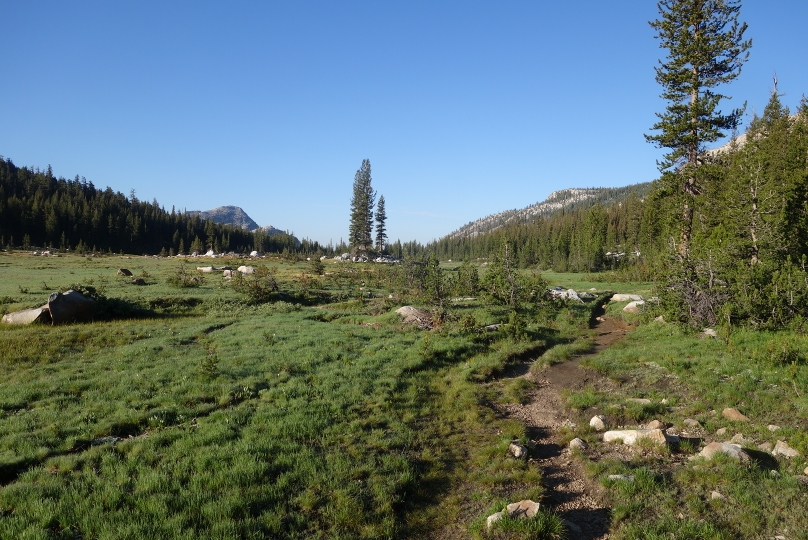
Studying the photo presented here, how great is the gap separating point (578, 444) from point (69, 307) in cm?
2670

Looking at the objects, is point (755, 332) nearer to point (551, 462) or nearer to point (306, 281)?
point (551, 462)

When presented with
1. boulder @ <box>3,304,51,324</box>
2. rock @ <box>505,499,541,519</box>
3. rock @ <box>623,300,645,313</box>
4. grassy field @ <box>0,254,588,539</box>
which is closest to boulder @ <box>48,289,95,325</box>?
boulder @ <box>3,304,51,324</box>

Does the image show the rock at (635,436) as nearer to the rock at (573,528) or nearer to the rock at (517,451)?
the rock at (517,451)

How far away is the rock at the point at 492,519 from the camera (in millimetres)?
6023

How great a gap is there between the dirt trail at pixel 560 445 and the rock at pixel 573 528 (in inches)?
1.4

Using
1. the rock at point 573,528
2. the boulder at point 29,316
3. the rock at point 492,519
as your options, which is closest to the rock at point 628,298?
the rock at point 573,528

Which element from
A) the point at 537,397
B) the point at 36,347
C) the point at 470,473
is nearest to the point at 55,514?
the point at 470,473

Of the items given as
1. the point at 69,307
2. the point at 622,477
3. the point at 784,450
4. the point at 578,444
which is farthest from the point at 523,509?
the point at 69,307

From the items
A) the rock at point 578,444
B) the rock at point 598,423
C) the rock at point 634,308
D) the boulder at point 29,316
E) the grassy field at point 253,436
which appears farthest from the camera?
the rock at point 634,308

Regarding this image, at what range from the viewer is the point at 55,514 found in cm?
578

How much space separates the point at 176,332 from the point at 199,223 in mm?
152063

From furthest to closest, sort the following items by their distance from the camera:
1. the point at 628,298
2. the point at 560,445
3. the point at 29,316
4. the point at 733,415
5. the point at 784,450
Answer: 1. the point at 628,298
2. the point at 29,316
3. the point at 733,415
4. the point at 560,445
5. the point at 784,450

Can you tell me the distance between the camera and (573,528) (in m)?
6.05

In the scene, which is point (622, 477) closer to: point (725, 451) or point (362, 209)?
point (725, 451)
